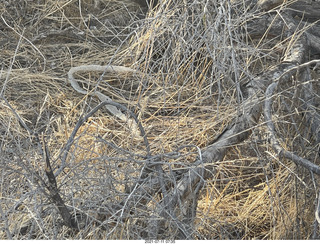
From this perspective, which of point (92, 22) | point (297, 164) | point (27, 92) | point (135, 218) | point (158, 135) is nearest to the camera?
point (135, 218)

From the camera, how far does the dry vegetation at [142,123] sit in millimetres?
1925

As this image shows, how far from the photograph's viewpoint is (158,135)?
2674mm

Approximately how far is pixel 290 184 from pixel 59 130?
3.91 ft

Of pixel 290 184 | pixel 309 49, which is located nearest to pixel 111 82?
pixel 309 49

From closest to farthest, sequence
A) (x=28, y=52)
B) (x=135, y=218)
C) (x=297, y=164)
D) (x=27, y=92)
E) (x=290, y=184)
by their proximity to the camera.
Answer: (x=135, y=218) < (x=297, y=164) < (x=290, y=184) < (x=27, y=92) < (x=28, y=52)

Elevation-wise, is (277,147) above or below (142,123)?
above

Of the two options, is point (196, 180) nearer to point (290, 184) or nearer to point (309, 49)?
point (290, 184)

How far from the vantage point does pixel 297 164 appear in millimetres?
2008

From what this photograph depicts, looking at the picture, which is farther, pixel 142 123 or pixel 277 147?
pixel 142 123

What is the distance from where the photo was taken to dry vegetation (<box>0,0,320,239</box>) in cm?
192

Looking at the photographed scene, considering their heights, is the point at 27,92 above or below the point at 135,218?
below

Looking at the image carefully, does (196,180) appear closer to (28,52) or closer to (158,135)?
(158,135)

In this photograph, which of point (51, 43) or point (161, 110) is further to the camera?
point (51, 43)

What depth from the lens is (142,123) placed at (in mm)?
2795
